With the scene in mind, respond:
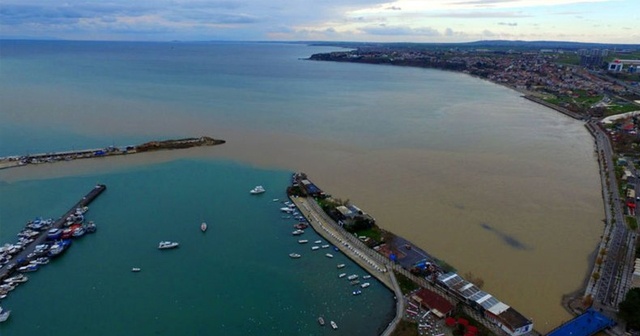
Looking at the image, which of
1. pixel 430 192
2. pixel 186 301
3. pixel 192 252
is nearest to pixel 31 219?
pixel 192 252

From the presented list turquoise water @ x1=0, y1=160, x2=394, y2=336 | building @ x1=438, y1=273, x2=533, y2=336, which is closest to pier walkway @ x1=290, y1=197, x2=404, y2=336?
turquoise water @ x1=0, y1=160, x2=394, y2=336

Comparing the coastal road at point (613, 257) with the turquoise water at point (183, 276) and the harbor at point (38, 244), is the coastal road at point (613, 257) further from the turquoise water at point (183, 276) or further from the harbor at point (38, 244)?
the harbor at point (38, 244)

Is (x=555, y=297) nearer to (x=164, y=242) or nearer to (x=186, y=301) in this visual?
(x=186, y=301)

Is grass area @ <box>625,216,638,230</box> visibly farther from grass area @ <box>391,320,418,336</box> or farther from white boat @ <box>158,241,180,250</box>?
white boat @ <box>158,241,180,250</box>

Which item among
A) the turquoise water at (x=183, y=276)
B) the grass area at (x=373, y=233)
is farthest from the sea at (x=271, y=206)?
the grass area at (x=373, y=233)

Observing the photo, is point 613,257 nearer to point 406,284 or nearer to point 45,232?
point 406,284
